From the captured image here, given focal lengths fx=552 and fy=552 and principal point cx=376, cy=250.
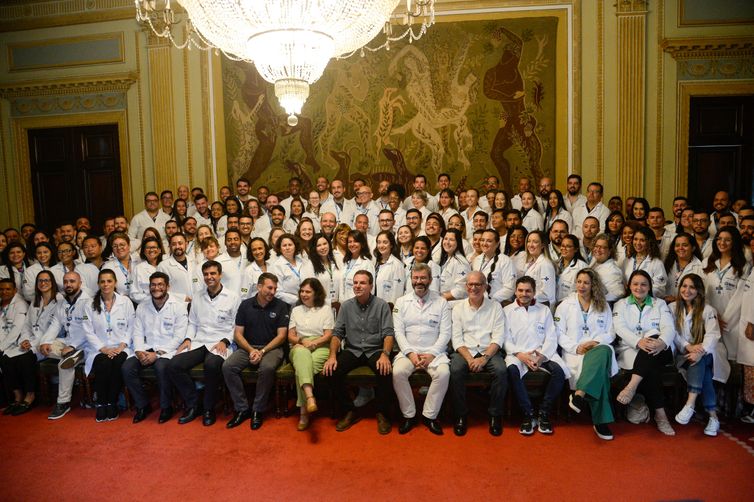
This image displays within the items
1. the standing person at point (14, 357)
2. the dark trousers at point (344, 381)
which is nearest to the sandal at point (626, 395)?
the dark trousers at point (344, 381)

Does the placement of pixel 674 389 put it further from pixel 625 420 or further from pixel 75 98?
pixel 75 98

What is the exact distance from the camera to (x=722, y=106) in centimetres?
873

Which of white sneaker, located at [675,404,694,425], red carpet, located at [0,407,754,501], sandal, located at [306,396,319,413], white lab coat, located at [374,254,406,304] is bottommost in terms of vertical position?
red carpet, located at [0,407,754,501]

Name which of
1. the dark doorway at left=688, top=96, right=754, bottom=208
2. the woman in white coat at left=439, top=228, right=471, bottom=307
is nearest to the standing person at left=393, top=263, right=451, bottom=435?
the woman in white coat at left=439, top=228, right=471, bottom=307

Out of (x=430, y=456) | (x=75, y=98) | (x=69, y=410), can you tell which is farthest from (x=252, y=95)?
(x=430, y=456)

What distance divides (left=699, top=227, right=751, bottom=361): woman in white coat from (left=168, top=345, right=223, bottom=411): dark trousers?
176 inches

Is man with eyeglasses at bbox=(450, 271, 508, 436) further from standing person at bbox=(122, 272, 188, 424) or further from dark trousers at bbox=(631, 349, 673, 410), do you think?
standing person at bbox=(122, 272, 188, 424)

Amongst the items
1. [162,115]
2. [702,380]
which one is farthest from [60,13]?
[702,380]

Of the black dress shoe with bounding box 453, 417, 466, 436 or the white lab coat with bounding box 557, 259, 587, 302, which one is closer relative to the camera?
the black dress shoe with bounding box 453, 417, 466, 436

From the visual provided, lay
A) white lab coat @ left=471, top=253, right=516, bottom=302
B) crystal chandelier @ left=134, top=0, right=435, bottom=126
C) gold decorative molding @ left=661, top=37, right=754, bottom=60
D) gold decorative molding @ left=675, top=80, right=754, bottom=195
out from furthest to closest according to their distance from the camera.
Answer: gold decorative molding @ left=675, top=80, right=754, bottom=195 → gold decorative molding @ left=661, top=37, right=754, bottom=60 → white lab coat @ left=471, top=253, right=516, bottom=302 → crystal chandelier @ left=134, top=0, right=435, bottom=126

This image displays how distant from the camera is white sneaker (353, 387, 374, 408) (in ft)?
16.6

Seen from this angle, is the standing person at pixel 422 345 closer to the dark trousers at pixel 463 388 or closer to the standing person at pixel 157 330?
the dark trousers at pixel 463 388

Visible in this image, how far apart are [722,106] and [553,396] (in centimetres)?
670

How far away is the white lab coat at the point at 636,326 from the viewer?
4.73m
